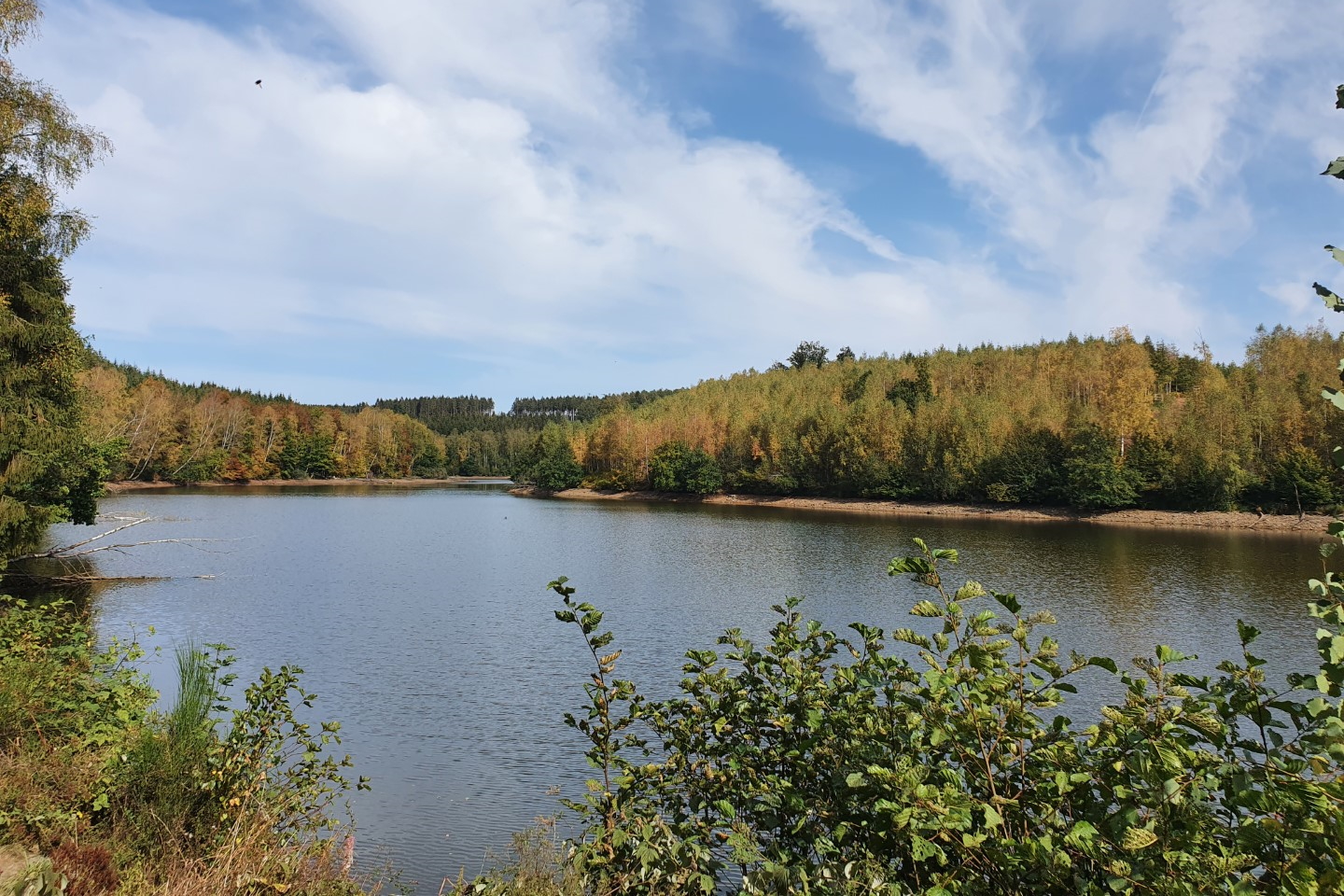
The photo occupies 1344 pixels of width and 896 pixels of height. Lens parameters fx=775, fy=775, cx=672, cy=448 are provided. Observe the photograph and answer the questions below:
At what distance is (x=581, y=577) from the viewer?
3050 cm

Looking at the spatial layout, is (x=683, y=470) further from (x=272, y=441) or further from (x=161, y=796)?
(x=161, y=796)

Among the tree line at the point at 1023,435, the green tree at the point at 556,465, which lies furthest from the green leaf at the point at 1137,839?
the green tree at the point at 556,465

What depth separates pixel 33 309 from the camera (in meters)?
16.1

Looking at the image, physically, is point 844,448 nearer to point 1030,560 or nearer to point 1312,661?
point 1030,560

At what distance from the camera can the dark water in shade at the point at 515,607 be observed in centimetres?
1196

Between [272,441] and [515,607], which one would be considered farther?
[272,441]

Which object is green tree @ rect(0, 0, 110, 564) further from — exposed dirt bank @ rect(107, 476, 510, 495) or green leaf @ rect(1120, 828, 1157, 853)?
exposed dirt bank @ rect(107, 476, 510, 495)

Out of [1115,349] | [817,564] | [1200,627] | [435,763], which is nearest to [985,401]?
[1115,349]

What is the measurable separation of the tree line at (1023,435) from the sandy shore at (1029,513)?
4.40 ft

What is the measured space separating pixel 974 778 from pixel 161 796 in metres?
5.61

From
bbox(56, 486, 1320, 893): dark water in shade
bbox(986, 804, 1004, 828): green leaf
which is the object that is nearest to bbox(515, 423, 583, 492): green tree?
bbox(56, 486, 1320, 893): dark water in shade

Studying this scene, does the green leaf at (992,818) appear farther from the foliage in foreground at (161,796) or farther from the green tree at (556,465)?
the green tree at (556,465)

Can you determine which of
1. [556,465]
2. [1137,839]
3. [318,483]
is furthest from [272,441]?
[1137,839]

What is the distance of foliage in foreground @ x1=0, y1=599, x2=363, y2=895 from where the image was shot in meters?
4.82
